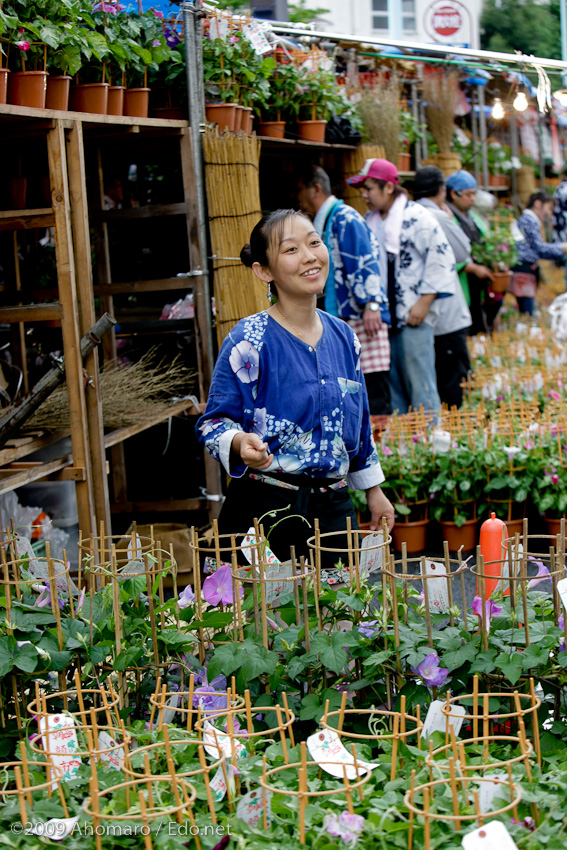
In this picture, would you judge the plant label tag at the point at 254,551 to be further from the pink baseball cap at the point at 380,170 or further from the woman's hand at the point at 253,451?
the pink baseball cap at the point at 380,170

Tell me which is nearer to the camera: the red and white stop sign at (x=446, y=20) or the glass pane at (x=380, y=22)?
the red and white stop sign at (x=446, y=20)

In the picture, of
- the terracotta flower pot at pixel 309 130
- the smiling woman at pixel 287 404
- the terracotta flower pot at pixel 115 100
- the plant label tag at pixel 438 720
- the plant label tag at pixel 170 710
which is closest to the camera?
the plant label tag at pixel 438 720

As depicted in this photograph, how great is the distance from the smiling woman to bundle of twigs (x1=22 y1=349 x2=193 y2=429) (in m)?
1.32

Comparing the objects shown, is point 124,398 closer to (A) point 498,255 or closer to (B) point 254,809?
(B) point 254,809

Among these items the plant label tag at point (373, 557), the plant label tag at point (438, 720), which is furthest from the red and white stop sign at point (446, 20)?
the plant label tag at point (438, 720)

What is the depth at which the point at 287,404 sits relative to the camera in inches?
104

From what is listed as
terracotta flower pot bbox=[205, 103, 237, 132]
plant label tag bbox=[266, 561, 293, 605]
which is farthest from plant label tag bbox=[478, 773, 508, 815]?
terracotta flower pot bbox=[205, 103, 237, 132]

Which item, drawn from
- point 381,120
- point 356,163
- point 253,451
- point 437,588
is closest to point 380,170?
point 356,163

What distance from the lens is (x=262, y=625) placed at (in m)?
1.96

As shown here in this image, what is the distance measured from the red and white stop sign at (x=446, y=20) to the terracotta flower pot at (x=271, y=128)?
919 cm

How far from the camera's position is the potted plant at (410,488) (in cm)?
484

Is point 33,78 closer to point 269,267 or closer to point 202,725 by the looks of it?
point 269,267

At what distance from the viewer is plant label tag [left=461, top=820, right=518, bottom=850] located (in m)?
1.25

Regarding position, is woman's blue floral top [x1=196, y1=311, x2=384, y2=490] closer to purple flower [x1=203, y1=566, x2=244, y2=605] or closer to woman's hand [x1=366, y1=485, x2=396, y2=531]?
woman's hand [x1=366, y1=485, x2=396, y2=531]
